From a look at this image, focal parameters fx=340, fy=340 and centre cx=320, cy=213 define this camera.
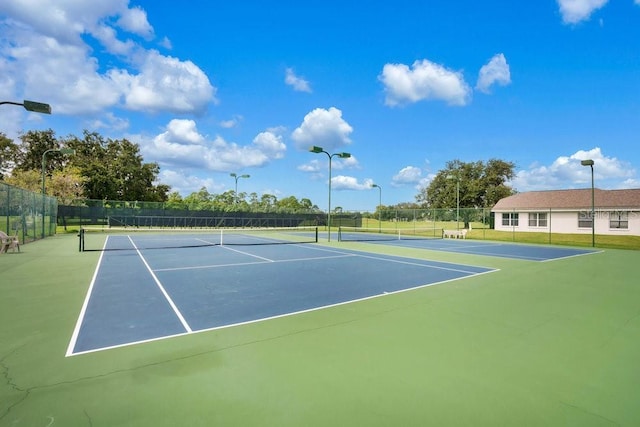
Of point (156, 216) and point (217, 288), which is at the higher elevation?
point (156, 216)

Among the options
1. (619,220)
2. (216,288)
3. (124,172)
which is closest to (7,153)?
(124,172)

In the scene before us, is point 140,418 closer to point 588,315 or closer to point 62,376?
point 62,376

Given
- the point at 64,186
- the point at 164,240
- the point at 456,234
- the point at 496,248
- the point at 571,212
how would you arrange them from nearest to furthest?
the point at 496,248
the point at 164,240
the point at 456,234
the point at 571,212
the point at 64,186

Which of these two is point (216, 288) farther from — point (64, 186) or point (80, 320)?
point (64, 186)

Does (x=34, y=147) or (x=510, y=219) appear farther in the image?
(x=34, y=147)

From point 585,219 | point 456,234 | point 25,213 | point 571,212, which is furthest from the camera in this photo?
point 571,212

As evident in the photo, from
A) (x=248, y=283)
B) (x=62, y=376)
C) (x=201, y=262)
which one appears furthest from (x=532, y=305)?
(x=201, y=262)

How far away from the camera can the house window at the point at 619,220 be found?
27609mm

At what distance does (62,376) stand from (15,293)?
5.05 metres

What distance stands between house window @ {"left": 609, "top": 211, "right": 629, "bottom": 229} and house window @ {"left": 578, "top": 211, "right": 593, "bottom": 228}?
1392 mm

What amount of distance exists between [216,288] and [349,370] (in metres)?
4.75

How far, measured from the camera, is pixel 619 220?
91.9 feet

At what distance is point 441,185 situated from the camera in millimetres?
56625

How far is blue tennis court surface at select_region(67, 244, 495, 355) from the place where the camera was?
16.4ft
